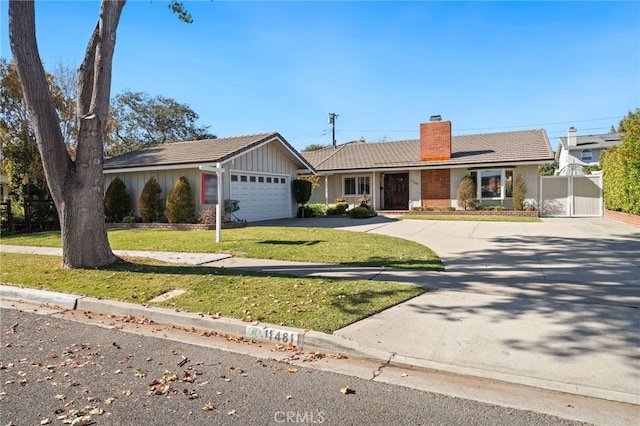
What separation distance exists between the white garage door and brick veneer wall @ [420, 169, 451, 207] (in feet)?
27.3

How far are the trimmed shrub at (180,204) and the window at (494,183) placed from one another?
50.9 feet

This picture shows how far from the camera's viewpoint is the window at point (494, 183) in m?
21.9

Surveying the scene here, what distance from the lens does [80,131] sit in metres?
7.91

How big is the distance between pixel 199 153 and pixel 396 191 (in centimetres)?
1296

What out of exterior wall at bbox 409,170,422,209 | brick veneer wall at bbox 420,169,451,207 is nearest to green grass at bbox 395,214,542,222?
brick veneer wall at bbox 420,169,451,207

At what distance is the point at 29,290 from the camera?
6.96m

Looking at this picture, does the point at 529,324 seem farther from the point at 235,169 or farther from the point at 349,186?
the point at 349,186

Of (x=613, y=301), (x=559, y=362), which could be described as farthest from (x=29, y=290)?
(x=613, y=301)

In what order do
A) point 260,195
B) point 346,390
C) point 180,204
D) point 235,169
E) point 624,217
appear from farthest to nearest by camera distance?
1. point 260,195
2. point 235,169
3. point 180,204
4. point 624,217
5. point 346,390

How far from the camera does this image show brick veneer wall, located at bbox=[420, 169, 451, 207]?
76.7 feet

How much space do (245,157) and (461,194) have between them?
12.3 meters

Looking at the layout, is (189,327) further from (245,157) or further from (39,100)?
Result: (245,157)

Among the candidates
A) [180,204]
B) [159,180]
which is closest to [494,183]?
[180,204]

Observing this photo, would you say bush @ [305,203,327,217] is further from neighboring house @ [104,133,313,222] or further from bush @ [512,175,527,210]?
bush @ [512,175,527,210]
